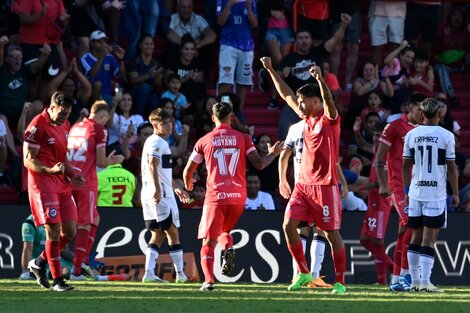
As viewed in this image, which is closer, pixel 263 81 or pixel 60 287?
pixel 60 287

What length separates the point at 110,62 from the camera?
21.7 meters

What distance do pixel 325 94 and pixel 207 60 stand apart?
971 centimetres

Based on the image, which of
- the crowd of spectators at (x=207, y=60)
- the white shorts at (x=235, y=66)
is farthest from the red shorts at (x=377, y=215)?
the white shorts at (x=235, y=66)

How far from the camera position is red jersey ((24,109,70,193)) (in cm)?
1433

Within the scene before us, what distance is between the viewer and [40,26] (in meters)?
21.6

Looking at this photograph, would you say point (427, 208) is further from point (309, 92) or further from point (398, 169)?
point (309, 92)

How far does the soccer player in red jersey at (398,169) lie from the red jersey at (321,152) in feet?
4.39

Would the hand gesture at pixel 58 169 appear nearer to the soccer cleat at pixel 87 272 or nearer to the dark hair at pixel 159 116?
the dark hair at pixel 159 116

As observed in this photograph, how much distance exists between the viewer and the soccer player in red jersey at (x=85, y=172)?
1658 centimetres

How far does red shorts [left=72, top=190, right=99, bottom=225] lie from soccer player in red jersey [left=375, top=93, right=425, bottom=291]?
3.77 metres

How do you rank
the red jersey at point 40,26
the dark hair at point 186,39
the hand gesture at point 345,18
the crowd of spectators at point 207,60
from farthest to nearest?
the hand gesture at point 345,18 → the dark hair at point 186,39 → the red jersey at point 40,26 → the crowd of spectators at point 207,60

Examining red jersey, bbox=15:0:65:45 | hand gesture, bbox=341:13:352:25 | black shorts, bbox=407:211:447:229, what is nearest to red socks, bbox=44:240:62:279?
black shorts, bbox=407:211:447:229

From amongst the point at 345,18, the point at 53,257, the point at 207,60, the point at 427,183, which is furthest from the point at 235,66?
the point at 53,257

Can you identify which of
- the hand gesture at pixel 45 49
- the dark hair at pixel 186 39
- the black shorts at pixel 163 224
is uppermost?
the dark hair at pixel 186 39
